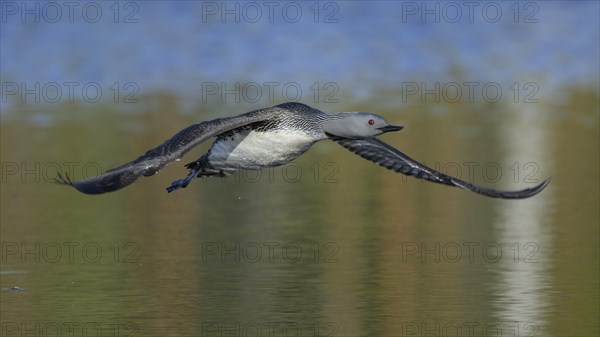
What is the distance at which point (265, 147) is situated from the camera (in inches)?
509

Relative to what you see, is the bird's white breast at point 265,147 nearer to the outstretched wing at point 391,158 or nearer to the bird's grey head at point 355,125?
the bird's grey head at point 355,125

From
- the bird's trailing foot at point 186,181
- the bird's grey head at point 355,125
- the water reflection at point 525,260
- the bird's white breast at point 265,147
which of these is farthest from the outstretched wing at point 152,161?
the water reflection at point 525,260

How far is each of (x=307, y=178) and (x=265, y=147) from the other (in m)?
7.88

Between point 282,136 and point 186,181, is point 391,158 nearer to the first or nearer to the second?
point 282,136

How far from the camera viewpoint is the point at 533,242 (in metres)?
16.5

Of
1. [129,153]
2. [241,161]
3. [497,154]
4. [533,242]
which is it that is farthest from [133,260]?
[497,154]

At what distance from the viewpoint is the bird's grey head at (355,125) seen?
12.5m

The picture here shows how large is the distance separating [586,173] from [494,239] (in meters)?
4.42

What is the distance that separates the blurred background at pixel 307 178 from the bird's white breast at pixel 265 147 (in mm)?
1412

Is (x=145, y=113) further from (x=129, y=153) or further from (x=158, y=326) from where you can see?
(x=158, y=326)

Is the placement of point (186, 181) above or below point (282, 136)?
below

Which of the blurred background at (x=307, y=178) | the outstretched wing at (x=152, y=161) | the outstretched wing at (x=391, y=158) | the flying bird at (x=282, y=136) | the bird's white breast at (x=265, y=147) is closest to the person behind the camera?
the outstretched wing at (x=152, y=161)

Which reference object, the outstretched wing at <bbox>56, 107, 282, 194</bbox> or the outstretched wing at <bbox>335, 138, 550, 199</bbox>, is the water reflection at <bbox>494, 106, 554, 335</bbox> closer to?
the outstretched wing at <bbox>335, 138, 550, 199</bbox>

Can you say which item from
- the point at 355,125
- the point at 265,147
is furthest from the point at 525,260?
the point at 265,147
